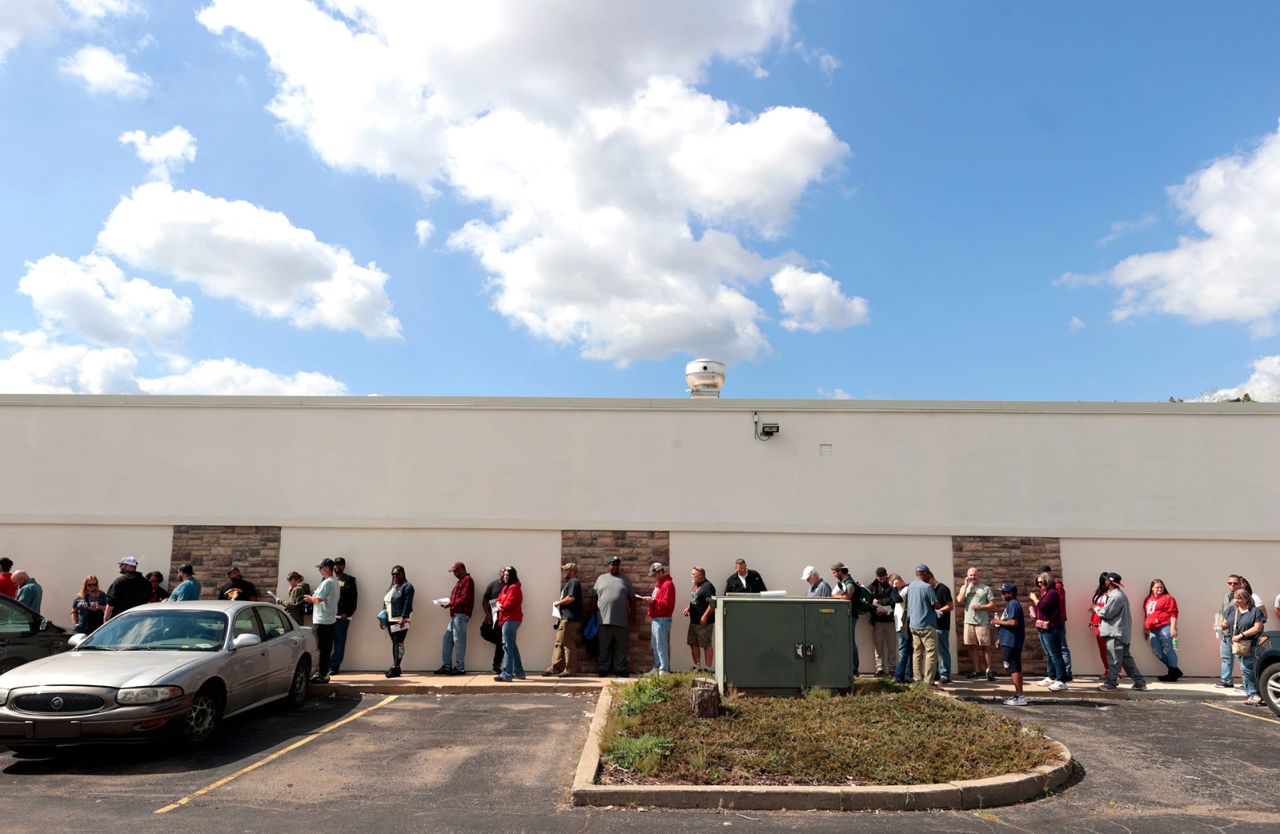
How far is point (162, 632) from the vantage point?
366 inches

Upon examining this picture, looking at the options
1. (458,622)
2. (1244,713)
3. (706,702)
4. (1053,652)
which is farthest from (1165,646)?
(458,622)

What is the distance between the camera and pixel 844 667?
10000 millimetres

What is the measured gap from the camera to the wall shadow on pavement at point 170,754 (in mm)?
7730

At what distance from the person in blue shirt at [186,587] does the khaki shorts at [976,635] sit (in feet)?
37.0

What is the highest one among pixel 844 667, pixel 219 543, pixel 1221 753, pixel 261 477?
pixel 261 477

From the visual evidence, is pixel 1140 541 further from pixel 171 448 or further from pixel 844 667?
pixel 171 448

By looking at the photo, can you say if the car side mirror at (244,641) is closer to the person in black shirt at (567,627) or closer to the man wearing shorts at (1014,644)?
the person in black shirt at (567,627)

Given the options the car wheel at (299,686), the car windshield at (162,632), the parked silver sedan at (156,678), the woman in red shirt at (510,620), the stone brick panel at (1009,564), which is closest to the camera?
the parked silver sedan at (156,678)

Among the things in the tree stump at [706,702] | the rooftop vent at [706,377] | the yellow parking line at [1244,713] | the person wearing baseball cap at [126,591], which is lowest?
the yellow parking line at [1244,713]

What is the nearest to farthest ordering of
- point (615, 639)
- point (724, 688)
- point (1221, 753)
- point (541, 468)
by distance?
1. point (1221, 753)
2. point (724, 688)
3. point (615, 639)
4. point (541, 468)

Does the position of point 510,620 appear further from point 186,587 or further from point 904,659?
point 904,659

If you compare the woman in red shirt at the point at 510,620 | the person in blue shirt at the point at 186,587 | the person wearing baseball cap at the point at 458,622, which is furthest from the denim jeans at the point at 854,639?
the person in blue shirt at the point at 186,587

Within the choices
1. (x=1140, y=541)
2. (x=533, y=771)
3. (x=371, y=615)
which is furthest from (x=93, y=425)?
(x=1140, y=541)

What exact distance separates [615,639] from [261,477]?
6308 millimetres
